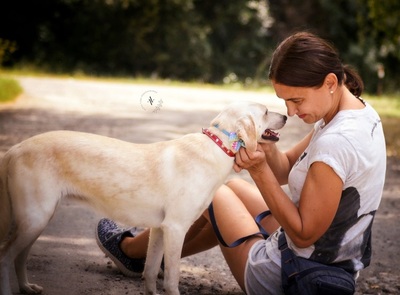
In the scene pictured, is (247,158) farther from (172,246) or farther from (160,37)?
(160,37)

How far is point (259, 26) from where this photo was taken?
2805 centimetres

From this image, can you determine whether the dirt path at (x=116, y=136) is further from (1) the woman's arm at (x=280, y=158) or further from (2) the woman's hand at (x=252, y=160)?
(2) the woman's hand at (x=252, y=160)

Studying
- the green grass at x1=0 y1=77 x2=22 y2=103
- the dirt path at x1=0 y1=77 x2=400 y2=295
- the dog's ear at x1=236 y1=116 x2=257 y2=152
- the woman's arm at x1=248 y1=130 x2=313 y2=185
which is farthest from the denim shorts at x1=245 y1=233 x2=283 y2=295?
the green grass at x1=0 y1=77 x2=22 y2=103

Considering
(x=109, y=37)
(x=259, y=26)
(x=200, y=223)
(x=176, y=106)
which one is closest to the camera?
(x=200, y=223)

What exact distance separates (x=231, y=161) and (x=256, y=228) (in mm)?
422

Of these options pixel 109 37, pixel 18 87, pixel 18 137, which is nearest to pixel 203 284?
pixel 18 137

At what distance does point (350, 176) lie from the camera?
2770 millimetres

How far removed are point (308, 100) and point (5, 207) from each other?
1711 mm

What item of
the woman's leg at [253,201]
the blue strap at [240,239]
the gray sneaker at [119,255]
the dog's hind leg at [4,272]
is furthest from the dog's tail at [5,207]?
the woman's leg at [253,201]

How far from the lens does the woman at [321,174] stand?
9.00 ft

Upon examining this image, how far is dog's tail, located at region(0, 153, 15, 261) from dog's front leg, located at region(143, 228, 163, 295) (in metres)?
0.79

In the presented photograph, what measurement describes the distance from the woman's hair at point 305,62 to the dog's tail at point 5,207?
1.50 metres

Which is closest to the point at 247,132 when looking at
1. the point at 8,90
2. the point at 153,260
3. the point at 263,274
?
the point at 263,274

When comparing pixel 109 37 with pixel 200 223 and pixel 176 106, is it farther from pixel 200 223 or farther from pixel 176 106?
pixel 200 223
